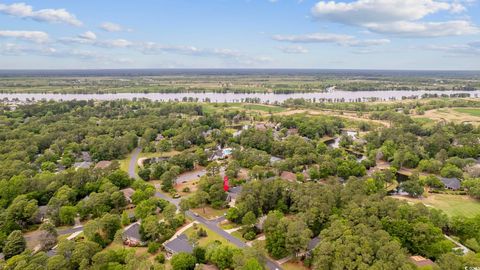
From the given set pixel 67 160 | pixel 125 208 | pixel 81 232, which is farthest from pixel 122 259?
pixel 67 160

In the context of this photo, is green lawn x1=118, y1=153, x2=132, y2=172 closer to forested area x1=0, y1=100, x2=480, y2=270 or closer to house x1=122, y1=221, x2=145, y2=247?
forested area x1=0, y1=100, x2=480, y2=270

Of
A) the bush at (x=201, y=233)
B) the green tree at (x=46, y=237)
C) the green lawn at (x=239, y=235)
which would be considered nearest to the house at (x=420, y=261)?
the green lawn at (x=239, y=235)

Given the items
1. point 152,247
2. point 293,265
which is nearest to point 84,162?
point 152,247

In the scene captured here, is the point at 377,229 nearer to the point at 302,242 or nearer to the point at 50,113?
the point at 302,242

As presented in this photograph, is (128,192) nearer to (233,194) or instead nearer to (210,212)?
(210,212)

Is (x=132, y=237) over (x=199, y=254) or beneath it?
beneath
